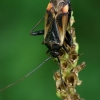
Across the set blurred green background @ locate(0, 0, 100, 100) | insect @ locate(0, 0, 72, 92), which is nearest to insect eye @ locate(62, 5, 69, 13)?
insect @ locate(0, 0, 72, 92)

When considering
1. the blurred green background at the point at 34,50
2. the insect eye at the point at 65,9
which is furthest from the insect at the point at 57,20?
the blurred green background at the point at 34,50

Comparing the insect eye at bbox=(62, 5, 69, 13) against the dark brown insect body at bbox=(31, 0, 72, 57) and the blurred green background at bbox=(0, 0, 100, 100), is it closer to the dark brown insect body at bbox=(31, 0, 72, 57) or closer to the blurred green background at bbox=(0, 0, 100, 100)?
the dark brown insect body at bbox=(31, 0, 72, 57)

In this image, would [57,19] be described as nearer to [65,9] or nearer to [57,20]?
[57,20]

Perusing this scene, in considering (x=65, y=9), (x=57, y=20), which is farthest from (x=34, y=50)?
(x=65, y=9)

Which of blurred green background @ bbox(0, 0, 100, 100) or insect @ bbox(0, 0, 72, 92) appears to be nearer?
insect @ bbox(0, 0, 72, 92)

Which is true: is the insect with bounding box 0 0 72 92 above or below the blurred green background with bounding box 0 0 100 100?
below

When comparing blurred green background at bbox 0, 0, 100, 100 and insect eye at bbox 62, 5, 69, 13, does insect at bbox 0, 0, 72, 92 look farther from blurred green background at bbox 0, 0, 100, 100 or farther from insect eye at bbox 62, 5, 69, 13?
blurred green background at bbox 0, 0, 100, 100

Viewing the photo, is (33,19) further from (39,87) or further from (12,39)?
(39,87)

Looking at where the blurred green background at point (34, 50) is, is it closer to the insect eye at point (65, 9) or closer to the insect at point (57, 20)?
the insect at point (57, 20)
